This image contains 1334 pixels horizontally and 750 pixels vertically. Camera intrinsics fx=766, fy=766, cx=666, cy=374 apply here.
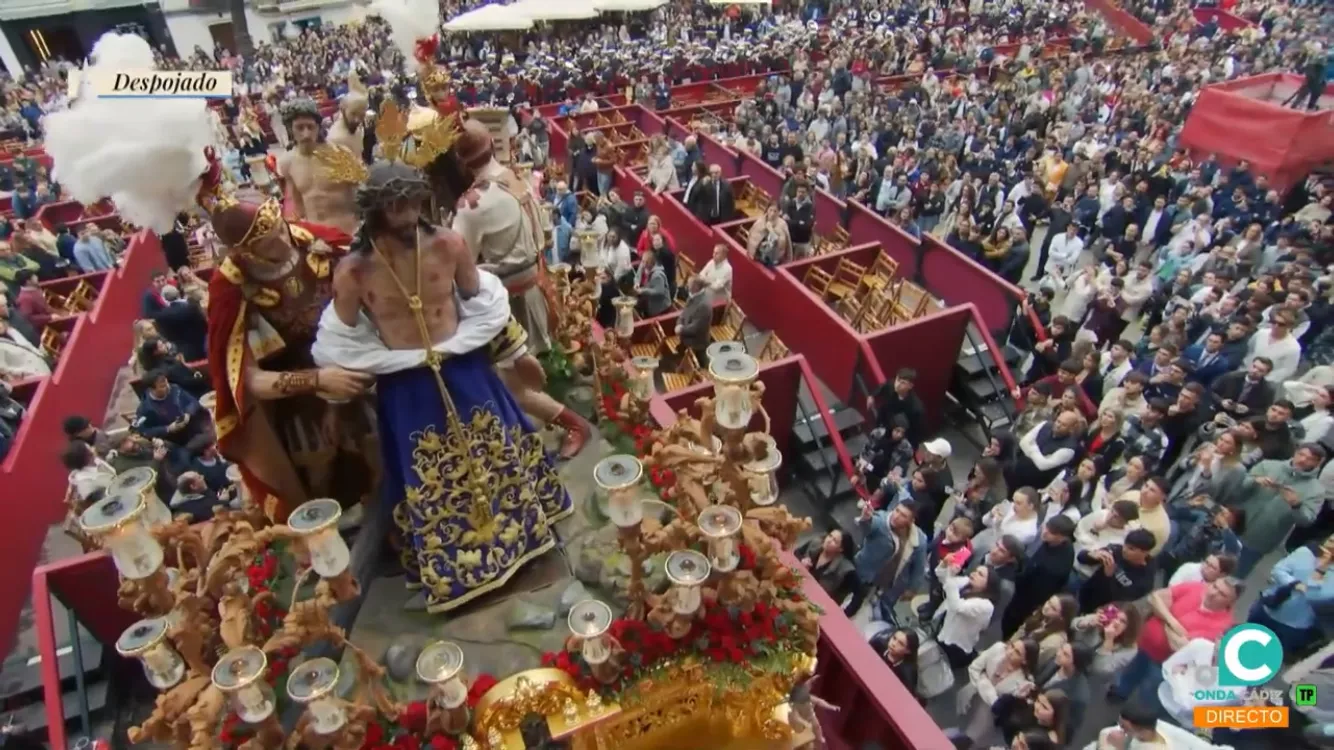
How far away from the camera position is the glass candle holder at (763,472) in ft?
13.4

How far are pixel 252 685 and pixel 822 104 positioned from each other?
693 inches

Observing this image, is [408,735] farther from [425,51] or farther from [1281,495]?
[1281,495]

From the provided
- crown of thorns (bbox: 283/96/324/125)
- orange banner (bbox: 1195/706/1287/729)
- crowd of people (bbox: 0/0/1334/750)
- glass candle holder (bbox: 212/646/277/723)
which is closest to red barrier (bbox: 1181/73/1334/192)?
crowd of people (bbox: 0/0/1334/750)

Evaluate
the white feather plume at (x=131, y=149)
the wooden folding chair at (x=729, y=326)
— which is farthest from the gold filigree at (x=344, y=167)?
the wooden folding chair at (x=729, y=326)

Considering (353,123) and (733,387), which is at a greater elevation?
(353,123)

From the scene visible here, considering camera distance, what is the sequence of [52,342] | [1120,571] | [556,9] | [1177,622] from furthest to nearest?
[556,9]
[52,342]
[1120,571]
[1177,622]

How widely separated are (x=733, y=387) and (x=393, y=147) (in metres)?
2.04

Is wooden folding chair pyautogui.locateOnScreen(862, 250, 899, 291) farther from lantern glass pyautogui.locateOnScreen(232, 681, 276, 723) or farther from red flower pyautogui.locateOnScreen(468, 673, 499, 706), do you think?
lantern glass pyautogui.locateOnScreen(232, 681, 276, 723)

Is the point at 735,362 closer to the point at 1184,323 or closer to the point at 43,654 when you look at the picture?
the point at 43,654

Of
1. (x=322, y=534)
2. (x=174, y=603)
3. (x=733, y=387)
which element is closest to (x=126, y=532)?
(x=174, y=603)

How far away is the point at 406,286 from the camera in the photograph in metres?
3.60

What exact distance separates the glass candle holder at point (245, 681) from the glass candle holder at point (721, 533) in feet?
6.51

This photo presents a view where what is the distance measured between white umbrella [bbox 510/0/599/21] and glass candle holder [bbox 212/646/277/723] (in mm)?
23949

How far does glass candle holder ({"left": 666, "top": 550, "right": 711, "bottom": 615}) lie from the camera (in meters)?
3.48
